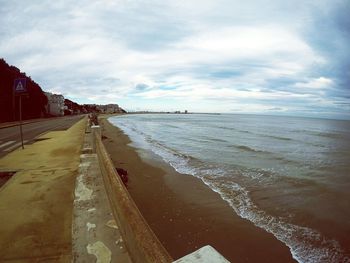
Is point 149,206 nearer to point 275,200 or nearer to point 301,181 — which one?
point 275,200

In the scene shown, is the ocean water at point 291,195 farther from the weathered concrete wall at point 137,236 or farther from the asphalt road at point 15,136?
the asphalt road at point 15,136

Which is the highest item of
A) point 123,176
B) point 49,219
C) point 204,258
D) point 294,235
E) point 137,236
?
point 204,258

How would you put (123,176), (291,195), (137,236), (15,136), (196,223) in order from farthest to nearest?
1. (15,136)
2. (123,176)
3. (291,195)
4. (196,223)
5. (137,236)

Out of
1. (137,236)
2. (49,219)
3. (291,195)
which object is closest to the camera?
(137,236)

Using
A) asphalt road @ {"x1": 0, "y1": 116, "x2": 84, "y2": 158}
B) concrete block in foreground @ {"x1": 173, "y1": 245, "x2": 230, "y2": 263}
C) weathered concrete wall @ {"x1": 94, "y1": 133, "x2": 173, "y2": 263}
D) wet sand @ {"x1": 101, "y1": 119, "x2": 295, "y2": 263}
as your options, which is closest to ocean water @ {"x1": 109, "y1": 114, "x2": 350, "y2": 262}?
wet sand @ {"x1": 101, "y1": 119, "x2": 295, "y2": 263}

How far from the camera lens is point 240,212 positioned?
21.4 feet

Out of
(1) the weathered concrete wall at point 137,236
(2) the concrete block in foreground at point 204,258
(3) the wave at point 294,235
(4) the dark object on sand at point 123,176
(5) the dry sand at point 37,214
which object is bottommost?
(3) the wave at point 294,235

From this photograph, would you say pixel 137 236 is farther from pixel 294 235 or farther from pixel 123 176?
pixel 123 176

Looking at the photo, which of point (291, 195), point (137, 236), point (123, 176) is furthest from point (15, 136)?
point (137, 236)

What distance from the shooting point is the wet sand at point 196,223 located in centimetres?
475

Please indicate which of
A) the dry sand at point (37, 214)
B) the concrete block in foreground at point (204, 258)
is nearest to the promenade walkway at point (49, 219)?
the dry sand at point (37, 214)

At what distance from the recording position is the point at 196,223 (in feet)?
19.0

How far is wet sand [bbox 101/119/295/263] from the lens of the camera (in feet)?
15.6

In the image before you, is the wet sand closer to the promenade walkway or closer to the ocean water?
the ocean water
